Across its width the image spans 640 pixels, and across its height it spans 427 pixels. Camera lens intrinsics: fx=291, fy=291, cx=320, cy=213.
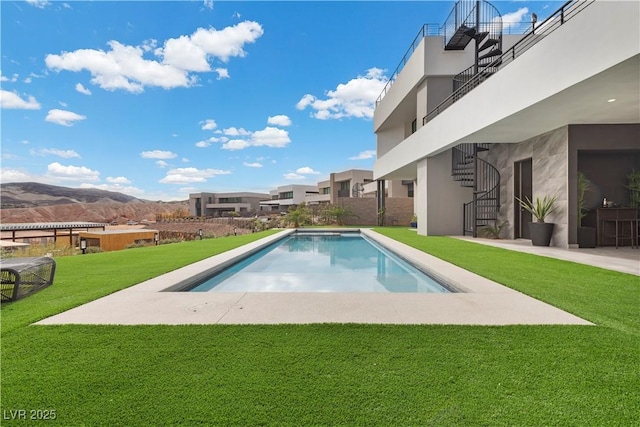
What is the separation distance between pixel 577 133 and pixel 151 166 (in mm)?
49012

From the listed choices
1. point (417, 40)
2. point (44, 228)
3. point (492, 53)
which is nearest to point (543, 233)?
point (492, 53)

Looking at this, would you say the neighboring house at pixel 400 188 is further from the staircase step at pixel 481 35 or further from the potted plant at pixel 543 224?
the potted plant at pixel 543 224

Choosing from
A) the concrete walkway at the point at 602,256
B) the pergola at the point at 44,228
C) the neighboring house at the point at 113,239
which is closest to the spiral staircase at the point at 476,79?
the concrete walkway at the point at 602,256

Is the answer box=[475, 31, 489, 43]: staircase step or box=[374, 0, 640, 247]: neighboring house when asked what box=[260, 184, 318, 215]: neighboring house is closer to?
box=[374, 0, 640, 247]: neighboring house

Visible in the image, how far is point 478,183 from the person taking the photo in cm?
1180

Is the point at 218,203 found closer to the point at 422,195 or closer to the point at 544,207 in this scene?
the point at 422,195

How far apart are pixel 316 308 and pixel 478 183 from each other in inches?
426

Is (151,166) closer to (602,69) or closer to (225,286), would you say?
(225,286)

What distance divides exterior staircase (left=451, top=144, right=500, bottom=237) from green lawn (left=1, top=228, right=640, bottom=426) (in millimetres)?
8635

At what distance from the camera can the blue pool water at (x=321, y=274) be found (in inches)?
212

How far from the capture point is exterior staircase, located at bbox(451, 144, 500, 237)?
11250 millimetres

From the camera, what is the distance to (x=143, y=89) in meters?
20.4

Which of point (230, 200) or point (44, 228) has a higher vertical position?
point (230, 200)

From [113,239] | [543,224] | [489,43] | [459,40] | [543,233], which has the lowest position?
[113,239]
